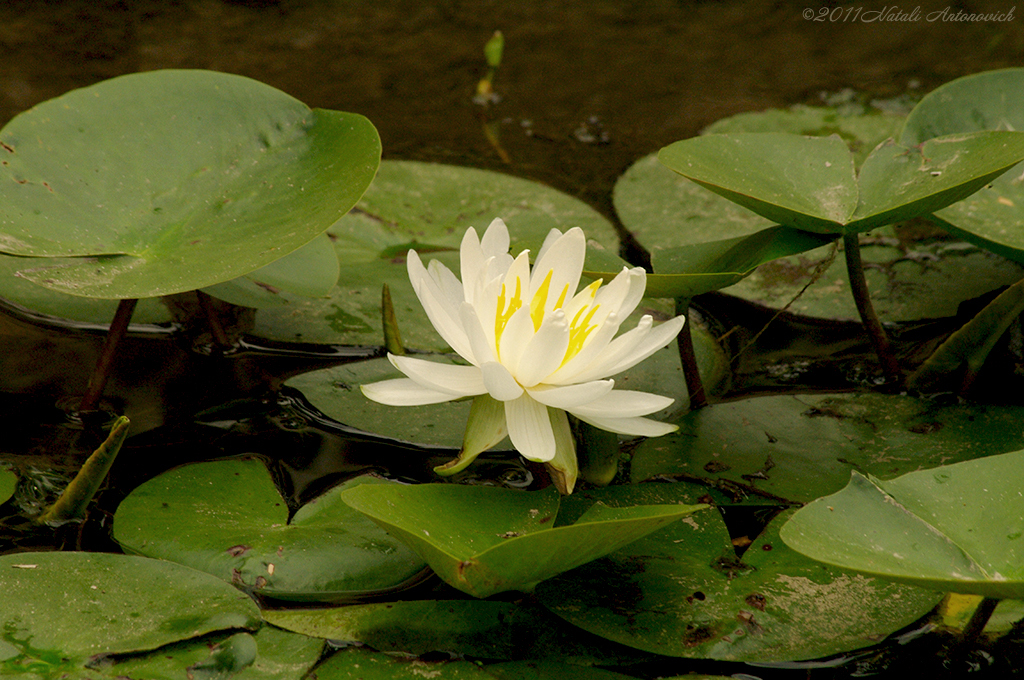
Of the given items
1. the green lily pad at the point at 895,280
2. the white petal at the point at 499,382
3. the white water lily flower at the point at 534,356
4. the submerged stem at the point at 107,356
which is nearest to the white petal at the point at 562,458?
the white water lily flower at the point at 534,356

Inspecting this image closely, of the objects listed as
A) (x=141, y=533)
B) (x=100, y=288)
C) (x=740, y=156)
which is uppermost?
(x=740, y=156)

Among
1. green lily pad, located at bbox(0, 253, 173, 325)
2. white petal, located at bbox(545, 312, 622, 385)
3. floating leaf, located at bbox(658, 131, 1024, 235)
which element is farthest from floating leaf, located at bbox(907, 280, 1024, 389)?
green lily pad, located at bbox(0, 253, 173, 325)

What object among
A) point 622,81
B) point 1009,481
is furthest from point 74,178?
point 622,81

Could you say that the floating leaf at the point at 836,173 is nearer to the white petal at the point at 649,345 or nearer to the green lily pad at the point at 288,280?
the white petal at the point at 649,345

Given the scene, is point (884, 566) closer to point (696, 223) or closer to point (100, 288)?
point (100, 288)

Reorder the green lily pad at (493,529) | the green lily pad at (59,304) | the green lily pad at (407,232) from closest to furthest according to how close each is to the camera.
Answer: the green lily pad at (493,529), the green lily pad at (59,304), the green lily pad at (407,232)

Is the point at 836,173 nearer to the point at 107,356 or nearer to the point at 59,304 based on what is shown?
the point at 107,356

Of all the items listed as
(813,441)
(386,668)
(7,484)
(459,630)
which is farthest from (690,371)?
(7,484)
